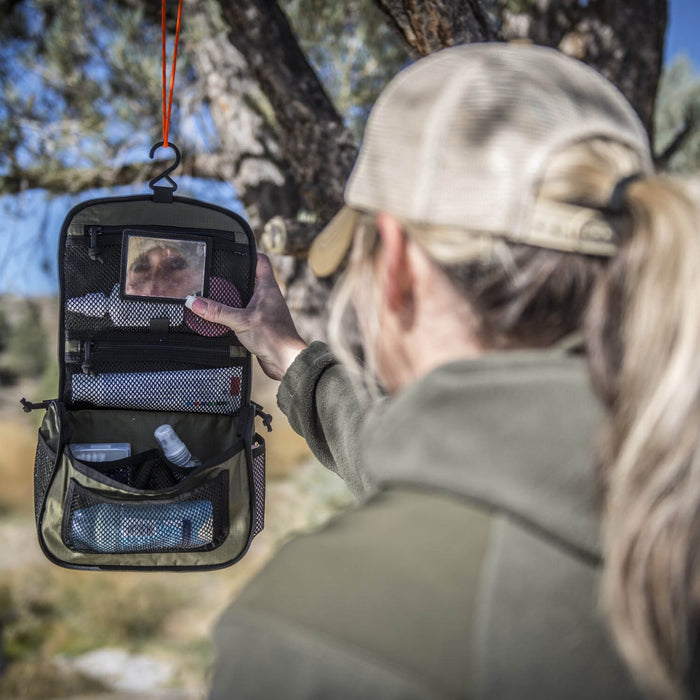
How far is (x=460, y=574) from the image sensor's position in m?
0.61

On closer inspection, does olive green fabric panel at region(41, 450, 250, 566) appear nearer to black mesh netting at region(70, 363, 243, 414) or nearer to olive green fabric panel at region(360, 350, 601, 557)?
black mesh netting at region(70, 363, 243, 414)

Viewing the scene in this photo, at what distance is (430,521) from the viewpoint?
2.10ft

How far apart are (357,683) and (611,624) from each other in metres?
0.20

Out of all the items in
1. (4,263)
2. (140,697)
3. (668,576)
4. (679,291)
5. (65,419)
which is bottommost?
(140,697)

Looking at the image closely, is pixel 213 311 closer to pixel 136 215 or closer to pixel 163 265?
pixel 163 265

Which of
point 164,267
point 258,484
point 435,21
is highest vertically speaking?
point 435,21

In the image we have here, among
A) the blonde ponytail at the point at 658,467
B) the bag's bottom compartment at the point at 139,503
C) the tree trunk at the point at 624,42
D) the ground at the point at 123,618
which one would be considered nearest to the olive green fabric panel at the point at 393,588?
the blonde ponytail at the point at 658,467

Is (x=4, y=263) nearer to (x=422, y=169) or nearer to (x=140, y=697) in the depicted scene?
(x=140, y=697)

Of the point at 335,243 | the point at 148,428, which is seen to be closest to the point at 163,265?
the point at 148,428

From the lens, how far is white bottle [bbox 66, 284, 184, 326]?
4.94ft

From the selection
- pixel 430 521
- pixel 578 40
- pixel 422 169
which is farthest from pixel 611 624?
pixel 578 40

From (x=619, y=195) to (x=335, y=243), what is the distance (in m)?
0.34

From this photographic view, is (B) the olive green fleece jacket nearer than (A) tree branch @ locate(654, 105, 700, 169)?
Yes

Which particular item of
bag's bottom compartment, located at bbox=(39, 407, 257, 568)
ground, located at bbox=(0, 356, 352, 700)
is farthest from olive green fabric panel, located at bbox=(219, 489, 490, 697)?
ground, located at bbox=(0, 356, 352, 700)
